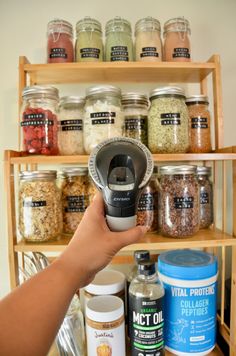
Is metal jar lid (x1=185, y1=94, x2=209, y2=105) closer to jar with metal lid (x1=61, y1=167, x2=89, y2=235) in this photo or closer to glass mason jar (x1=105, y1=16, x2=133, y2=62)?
glass mason jar (x1=105, y1=16, x2=133, y2=62)

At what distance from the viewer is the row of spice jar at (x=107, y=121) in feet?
2.37

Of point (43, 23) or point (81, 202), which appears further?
point (43, 23)

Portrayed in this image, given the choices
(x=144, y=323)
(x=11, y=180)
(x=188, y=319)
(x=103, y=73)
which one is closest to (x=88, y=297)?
(x=144, y=323)

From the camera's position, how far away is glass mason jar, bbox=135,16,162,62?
809mm

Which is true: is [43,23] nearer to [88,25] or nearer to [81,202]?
[88,25]

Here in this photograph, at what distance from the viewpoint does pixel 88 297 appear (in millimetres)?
835

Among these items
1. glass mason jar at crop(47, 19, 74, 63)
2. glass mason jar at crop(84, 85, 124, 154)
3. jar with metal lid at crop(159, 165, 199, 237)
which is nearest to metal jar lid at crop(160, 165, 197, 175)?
jar with metal lid at crop(159, 165, 199, 237)

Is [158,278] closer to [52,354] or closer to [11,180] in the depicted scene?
[52,354]

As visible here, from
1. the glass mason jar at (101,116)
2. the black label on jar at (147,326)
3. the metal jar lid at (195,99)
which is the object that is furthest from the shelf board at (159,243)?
the metal jar lid at (195,99)

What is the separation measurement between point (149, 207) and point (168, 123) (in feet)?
0.73

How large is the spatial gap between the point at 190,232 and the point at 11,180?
18.4 inches

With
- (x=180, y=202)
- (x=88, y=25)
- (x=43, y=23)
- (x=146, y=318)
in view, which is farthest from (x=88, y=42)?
(x=146, y=318)

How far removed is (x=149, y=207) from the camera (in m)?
0.78

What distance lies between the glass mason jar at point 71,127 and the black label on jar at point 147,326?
1.37 ft
